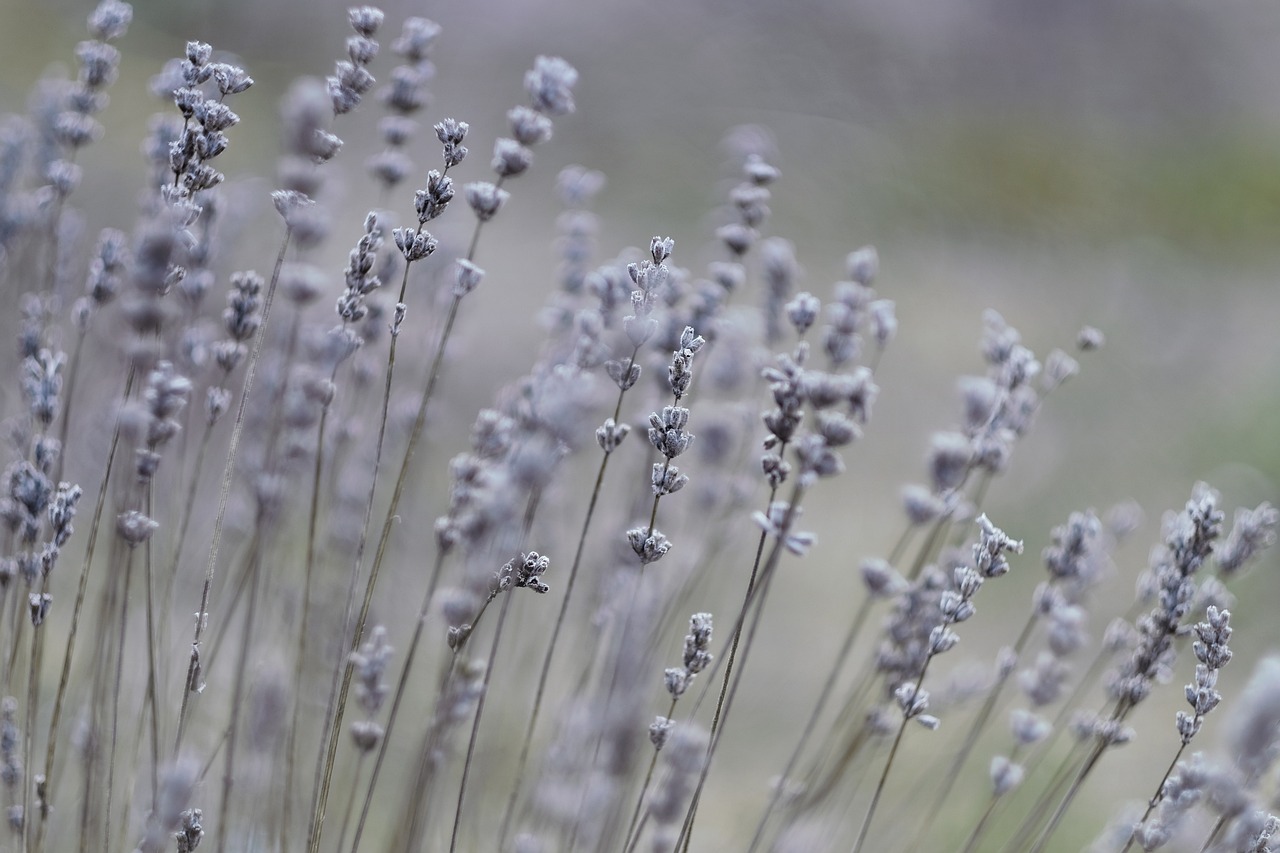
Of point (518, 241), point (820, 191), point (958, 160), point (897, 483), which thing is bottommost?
point (897, 483)

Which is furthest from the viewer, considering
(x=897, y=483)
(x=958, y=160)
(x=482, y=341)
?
(x=958, y=160)

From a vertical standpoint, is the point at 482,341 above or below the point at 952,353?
below

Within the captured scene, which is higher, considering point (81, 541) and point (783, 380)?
point (81, 541)

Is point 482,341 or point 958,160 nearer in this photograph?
→ point 482,341

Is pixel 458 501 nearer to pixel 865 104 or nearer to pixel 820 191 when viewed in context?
pixel 820 191

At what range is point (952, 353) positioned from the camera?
7.84ft

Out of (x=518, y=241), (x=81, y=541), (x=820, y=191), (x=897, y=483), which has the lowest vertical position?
(x=81, y=541)

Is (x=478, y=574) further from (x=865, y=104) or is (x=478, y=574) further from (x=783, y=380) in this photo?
(x=865, y=104)

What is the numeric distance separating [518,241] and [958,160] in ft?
4.40

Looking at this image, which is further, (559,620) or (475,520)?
(559,620)

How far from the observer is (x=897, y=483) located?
82.0 inches

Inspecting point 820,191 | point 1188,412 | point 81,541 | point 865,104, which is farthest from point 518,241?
point 1188,412

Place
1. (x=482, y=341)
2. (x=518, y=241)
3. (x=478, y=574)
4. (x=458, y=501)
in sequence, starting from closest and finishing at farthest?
(x=478, y=574)
(x=458, y=501)
(x=482, y=341)
(x=518, y=241)

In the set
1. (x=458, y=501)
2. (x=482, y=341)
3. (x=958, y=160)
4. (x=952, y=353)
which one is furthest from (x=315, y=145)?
(x=958, y=160)
